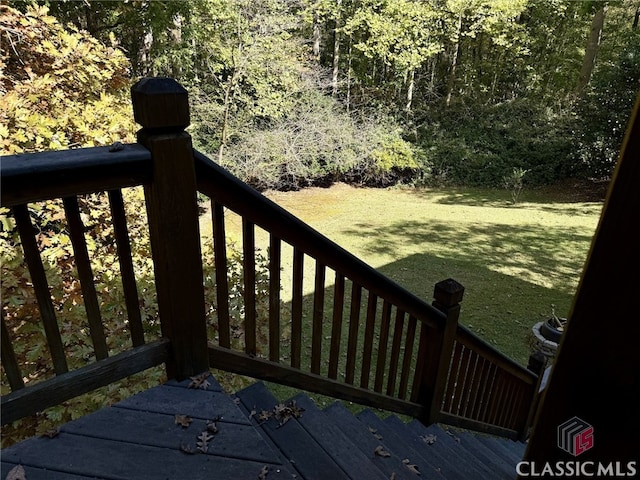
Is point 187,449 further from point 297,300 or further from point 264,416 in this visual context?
point 297,300

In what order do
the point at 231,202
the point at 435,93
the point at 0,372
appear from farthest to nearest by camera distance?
1. the point at 435,93
2. the point at 0,372
3. the point at 231,202

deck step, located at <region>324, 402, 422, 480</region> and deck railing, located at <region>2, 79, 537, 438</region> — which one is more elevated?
deck railing, located at <region>2, 79, 537, 438</region>

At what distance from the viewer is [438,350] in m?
2.58

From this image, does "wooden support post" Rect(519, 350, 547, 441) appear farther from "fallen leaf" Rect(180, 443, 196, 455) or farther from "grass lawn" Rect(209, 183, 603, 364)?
"fallen leaf" Rect(180, 443, 196, 455)

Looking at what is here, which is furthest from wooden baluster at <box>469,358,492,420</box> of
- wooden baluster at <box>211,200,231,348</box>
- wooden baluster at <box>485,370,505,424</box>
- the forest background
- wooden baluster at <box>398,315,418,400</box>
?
the forest background

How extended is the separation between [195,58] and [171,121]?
41.6 feet

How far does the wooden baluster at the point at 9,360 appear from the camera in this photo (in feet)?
4.15

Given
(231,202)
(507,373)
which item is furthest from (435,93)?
(231,202)

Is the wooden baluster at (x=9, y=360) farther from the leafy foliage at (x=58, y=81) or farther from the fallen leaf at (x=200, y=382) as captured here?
the leafy foliage at (x=58, y=81)

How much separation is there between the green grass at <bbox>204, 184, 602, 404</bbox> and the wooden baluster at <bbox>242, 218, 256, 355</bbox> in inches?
135

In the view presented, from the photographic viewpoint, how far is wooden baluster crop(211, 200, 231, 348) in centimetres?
159

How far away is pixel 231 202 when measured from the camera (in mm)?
1552

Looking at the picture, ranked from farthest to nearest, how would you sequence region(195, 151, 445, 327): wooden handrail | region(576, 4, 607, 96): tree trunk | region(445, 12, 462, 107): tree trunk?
1. region(445, 12, 462, 107): tree trunk
2. region(576, 4, 607, 96): tree trunk
3. region(195, 151, 445, 327): wooden handrail

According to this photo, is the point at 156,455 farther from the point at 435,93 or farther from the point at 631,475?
the point at 435,93
